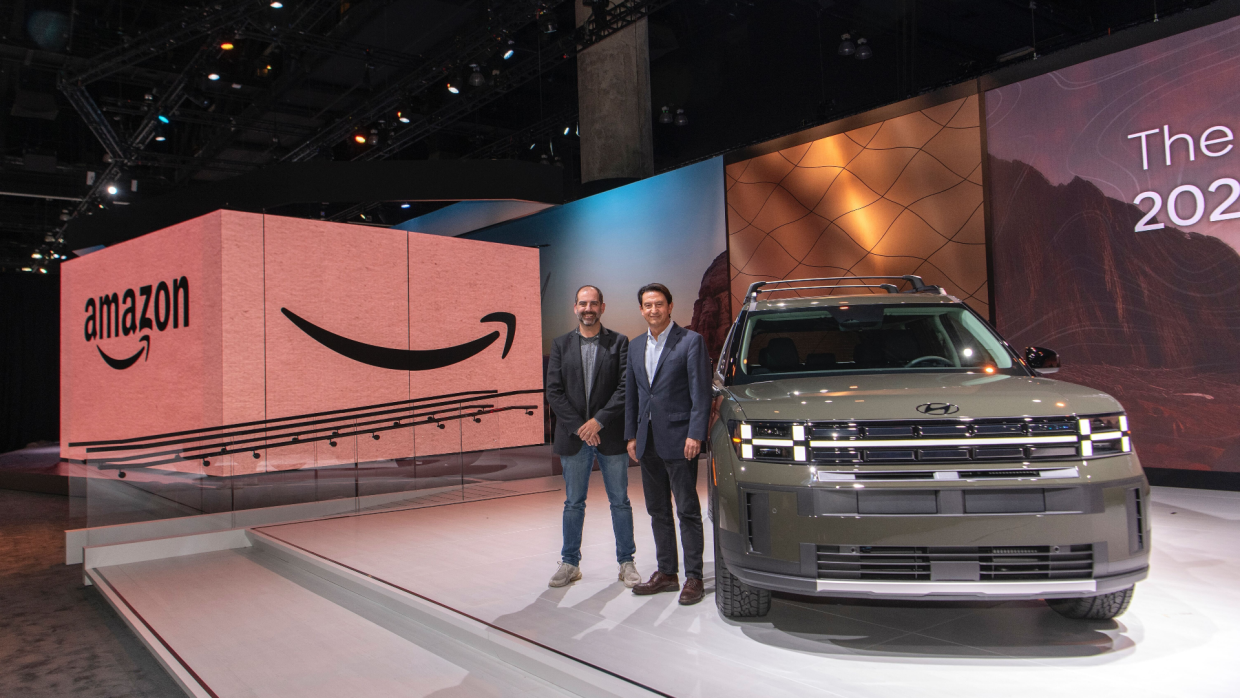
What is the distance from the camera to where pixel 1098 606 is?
307 centimetres

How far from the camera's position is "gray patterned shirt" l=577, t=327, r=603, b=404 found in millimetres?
4121

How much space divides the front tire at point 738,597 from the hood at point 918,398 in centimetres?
67

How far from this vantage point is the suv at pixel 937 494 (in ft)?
8.63

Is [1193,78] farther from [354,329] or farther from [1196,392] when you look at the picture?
[354,329]

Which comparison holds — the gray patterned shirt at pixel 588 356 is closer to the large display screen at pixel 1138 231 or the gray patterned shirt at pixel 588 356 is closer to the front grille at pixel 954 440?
the front grille at pixel 954 440

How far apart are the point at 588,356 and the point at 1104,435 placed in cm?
234

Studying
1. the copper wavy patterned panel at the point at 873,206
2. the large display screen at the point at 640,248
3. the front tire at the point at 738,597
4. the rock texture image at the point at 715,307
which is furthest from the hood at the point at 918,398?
the rock texture image at the point at 715,307

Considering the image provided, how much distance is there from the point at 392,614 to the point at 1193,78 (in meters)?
7.71

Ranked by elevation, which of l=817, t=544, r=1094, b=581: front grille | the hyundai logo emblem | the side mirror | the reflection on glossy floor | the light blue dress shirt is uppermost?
the light blue dress shirt

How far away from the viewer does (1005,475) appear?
8.80 ft

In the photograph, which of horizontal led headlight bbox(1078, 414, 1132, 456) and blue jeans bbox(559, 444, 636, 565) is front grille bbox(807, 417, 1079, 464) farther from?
blue jeans bbox(559, 444, 636, 565)

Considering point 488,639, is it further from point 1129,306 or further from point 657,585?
point 1129,306

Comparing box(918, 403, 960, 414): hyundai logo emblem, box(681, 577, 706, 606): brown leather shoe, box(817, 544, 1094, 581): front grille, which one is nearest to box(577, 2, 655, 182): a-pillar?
box(681, 577, 706, 606): brown leather shoe

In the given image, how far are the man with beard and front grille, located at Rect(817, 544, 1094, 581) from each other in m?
1.59
